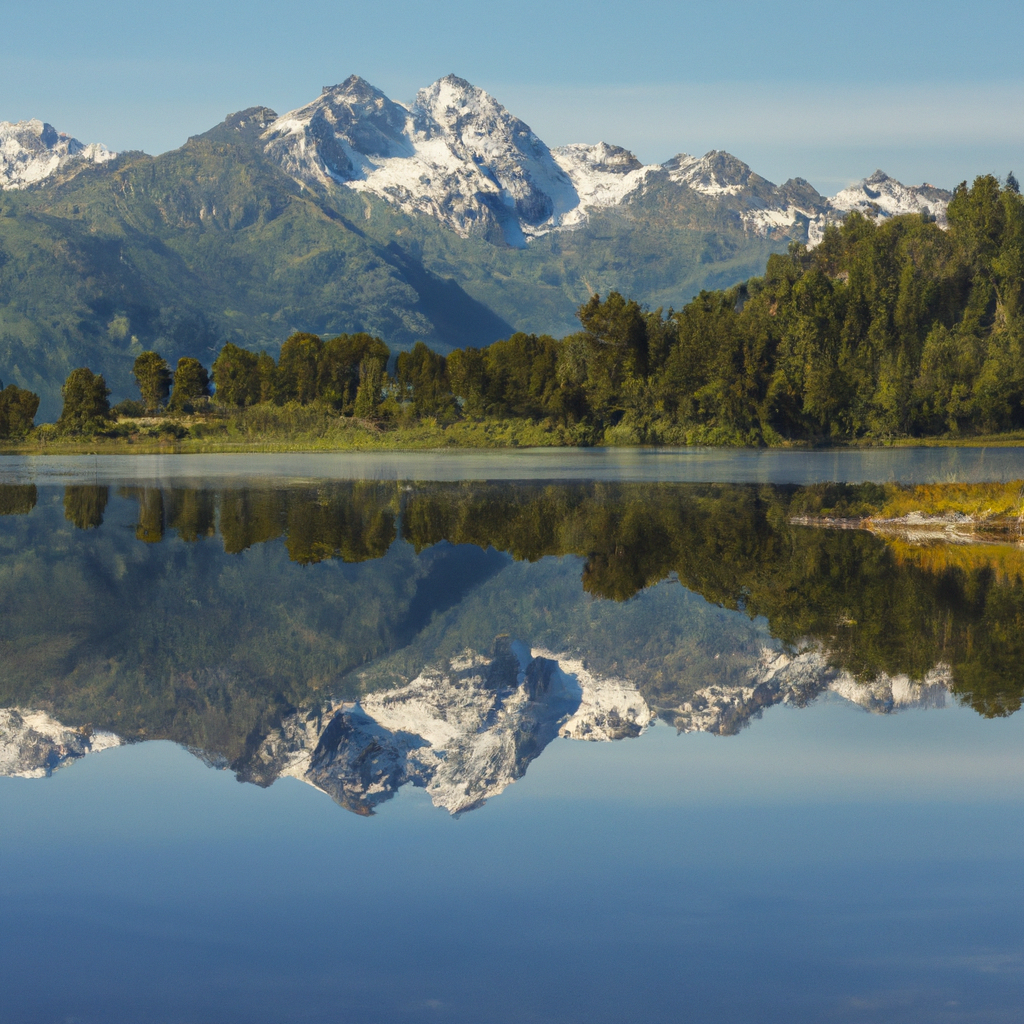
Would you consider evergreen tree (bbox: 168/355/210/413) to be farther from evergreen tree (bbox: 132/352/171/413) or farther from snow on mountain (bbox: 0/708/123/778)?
snow on mountain (bbox: 0/708/123/778)

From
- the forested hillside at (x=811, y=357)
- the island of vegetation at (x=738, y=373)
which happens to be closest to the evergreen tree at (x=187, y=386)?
the island of vegetation at (x=738, y=373)

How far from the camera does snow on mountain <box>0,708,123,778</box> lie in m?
12.6

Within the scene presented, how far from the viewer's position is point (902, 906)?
29.3 feet

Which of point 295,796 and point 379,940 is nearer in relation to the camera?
point 379,940

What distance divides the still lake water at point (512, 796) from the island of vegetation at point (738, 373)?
110718mm

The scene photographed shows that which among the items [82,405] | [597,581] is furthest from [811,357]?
[597,581]

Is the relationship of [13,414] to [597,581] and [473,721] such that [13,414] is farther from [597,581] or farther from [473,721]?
[473,721]

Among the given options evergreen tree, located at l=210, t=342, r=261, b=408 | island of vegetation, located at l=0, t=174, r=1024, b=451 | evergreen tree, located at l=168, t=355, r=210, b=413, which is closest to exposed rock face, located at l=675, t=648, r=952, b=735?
island of vegetation, located at l=0, t=174, r=1024, b=451

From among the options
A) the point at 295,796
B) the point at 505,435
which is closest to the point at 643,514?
the point at 295,796

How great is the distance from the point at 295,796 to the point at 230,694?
3.95 meters

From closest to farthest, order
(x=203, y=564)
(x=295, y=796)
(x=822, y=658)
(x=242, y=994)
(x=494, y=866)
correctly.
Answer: (x=242, y=994)
(x=494, y=866)
(x=295, y=796)
(x=822, y=658)
(x=203, y=564)

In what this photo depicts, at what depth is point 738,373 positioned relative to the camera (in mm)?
133625

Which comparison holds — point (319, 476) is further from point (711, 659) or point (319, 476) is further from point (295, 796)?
point (295, 796)

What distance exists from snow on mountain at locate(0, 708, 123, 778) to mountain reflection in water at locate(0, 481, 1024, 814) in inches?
1.4
